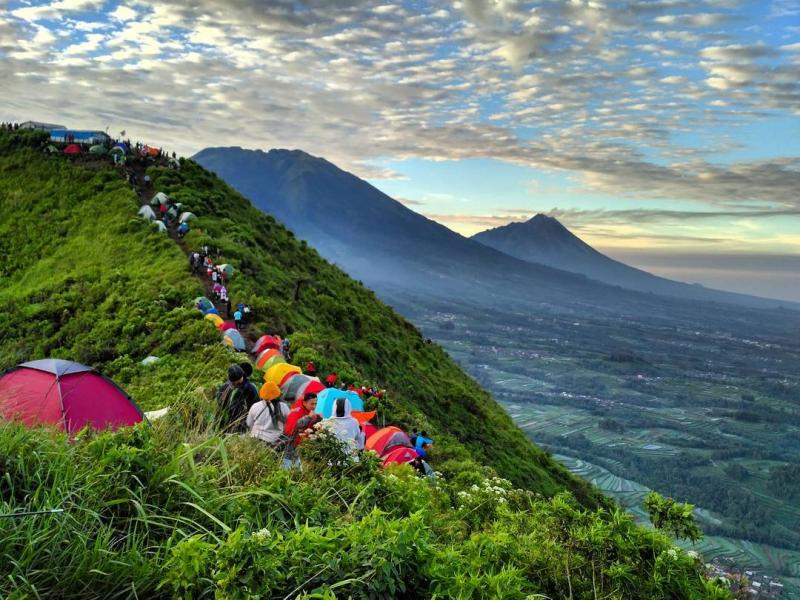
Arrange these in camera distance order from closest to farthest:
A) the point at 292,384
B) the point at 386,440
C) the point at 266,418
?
1. the point at 266,418
2. the point at 386,440
3. the point at 292,384

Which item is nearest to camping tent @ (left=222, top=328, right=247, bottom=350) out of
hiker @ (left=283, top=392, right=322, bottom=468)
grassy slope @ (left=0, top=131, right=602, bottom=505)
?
grassy slope @ (left=0, top=131, right=602, bottom=505)

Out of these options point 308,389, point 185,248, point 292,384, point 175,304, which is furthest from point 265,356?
point 185,248

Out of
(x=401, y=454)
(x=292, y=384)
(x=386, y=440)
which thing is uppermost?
(x=292, y=384)

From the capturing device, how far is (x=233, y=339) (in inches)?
695

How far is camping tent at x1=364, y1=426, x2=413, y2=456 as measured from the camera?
1274cm

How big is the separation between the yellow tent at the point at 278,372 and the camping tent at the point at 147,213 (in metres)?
20.5

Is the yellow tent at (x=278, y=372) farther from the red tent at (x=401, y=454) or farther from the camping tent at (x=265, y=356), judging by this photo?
the red tent at (x=401, y=454)

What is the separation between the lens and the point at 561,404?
611 ft

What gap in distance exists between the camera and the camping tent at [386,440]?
12.7 metres

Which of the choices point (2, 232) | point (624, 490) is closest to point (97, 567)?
point (2, 232)

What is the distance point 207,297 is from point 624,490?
11448 centimetres

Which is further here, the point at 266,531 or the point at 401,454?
the point at 401,454

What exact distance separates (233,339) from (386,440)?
7456mm

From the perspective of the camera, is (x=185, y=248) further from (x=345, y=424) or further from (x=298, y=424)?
(x=298, y=424)
